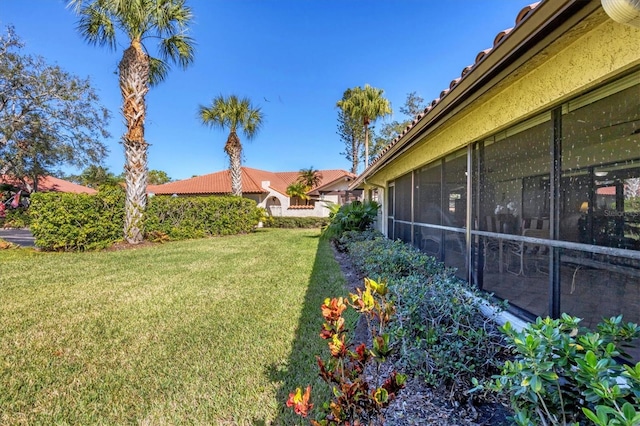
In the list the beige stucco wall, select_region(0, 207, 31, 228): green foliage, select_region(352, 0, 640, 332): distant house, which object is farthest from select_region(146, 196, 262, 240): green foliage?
select_region(0, 207, 31, 228): green foliage

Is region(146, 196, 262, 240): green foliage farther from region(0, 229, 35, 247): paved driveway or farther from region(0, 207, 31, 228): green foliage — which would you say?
region(0, 207, 31, 228): green foliage

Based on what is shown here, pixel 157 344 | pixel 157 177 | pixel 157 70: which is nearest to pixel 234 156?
pixel 157 70

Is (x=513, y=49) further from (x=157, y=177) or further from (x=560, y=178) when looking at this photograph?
(x=157, y=177)

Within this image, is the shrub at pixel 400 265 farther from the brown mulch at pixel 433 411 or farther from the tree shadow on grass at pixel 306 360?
the brown mulch at pixel 433 411

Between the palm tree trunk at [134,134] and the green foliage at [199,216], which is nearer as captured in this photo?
the palm tree trunk at [134,134]

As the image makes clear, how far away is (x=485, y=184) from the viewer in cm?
414

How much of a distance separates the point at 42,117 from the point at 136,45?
12.7m

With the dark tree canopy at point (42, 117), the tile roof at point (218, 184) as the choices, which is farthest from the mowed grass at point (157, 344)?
the tile roof at point (218, 184)

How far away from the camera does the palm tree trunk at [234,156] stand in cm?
2262

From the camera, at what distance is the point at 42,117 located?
20.8 meters

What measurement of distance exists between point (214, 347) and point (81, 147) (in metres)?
26.0

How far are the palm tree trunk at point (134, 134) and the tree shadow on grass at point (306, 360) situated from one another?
35.6 ft

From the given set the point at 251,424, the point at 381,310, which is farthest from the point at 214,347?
the point at 381,310

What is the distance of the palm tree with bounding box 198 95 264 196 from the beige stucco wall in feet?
66.3
